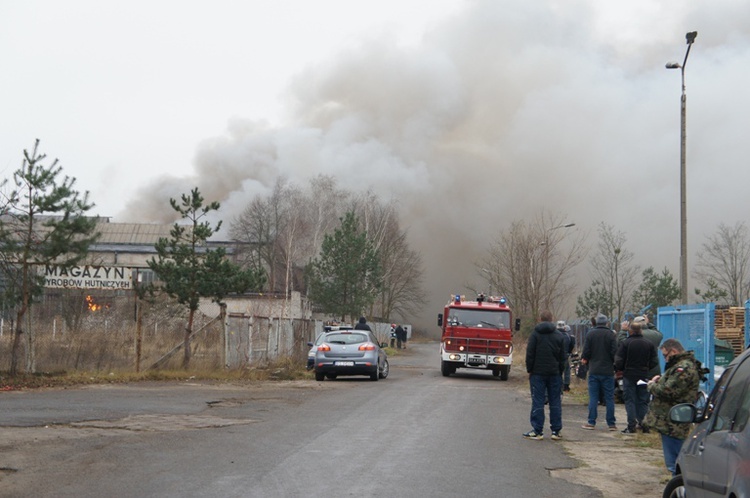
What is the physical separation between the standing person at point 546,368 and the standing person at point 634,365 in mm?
1483

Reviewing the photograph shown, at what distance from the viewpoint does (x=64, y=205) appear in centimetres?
1892

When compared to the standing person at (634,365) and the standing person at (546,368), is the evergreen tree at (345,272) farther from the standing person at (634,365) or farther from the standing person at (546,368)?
the standing person at (546,368)

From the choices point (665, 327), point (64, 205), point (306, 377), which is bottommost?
point (306, 377)

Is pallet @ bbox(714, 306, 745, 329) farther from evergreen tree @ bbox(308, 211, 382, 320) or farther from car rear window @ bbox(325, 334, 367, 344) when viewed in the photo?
evergreen tree @ bbox(308, 211, 382, 320)

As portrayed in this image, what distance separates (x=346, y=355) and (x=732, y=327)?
984cm

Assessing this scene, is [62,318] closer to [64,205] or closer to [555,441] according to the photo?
[64,205]

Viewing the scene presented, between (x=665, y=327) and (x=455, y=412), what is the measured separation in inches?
197

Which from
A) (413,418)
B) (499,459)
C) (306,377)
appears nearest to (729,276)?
(306,377)

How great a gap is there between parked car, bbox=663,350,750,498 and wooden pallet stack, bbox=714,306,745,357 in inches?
540

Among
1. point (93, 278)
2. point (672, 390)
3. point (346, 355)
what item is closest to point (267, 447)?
point (672, 390)

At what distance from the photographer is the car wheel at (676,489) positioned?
5828 millimetres

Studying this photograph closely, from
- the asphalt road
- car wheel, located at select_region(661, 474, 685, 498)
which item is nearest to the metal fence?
the asphalt road

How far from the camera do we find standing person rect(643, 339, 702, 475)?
8.09 meters

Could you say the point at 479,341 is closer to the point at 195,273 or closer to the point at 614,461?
the point at 195,273
